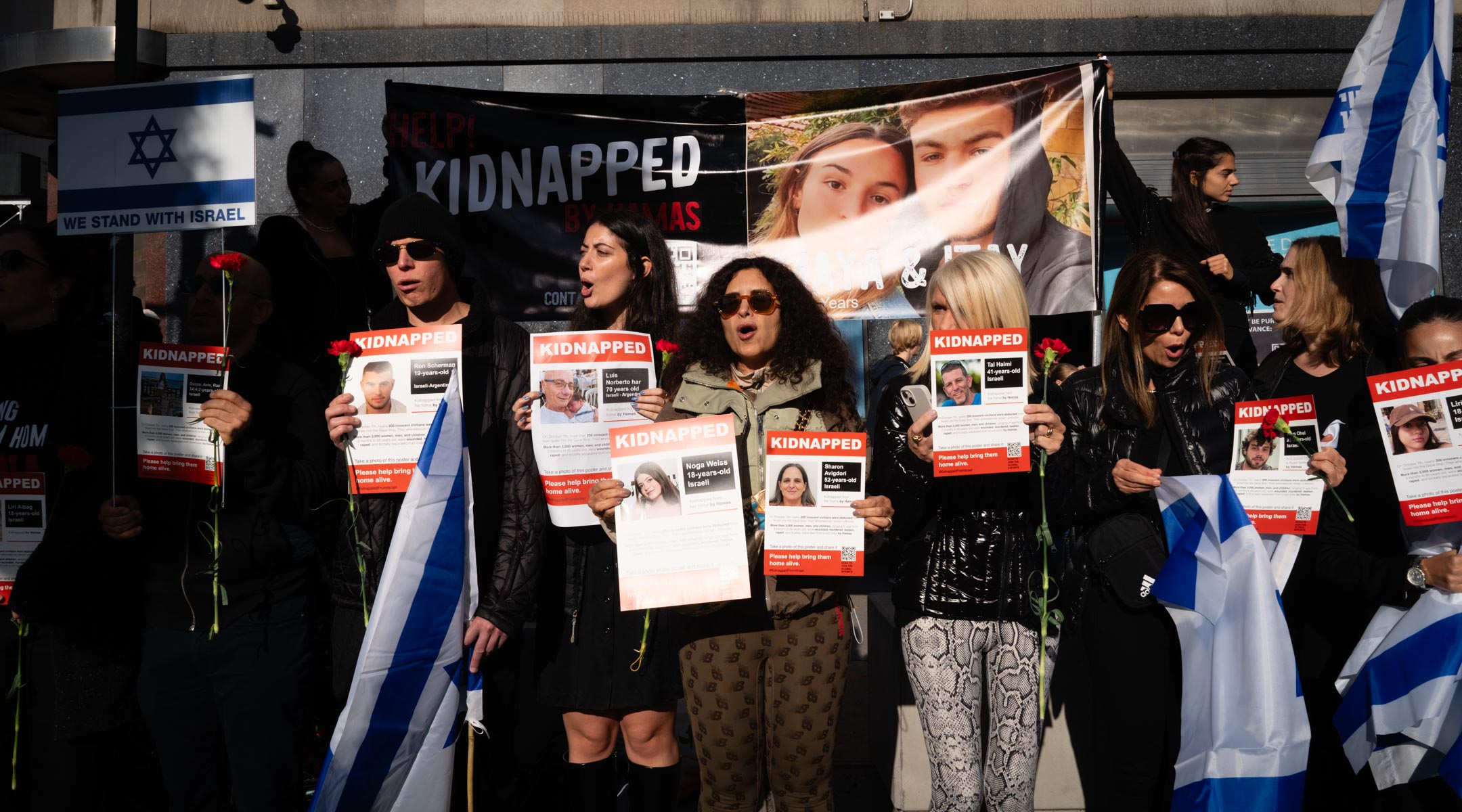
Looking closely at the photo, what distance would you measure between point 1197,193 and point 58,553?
5.07 metres

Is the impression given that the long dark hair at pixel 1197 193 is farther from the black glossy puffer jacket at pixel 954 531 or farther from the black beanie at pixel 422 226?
the black beanie at pixel 422 226

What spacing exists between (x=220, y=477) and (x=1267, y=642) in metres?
3.28

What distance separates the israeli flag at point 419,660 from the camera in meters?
3.21

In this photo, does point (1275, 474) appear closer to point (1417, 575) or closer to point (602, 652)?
point (1417, 575)

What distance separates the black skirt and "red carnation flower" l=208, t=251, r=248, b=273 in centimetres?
150

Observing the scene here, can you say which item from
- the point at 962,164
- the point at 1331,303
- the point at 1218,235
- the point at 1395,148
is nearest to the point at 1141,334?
the point at 1331,303

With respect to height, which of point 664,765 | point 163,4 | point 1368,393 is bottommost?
point 664,765

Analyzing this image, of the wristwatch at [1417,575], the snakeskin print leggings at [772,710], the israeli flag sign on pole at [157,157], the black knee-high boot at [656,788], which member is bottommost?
the black knee-high boot at [656,788]

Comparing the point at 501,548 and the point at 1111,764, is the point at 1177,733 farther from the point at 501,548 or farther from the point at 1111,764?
the point at 501,548

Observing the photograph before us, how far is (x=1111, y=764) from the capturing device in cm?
333

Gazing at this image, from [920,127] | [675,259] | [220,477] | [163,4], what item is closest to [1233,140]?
[920,127]

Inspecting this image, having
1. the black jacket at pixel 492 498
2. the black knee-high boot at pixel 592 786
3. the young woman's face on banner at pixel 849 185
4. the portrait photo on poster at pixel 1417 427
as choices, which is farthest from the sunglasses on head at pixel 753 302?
the young woman's face on banner at pixel 849 185

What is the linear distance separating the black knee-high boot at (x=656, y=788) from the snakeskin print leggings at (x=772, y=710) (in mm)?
193

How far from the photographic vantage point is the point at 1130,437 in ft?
11.3
